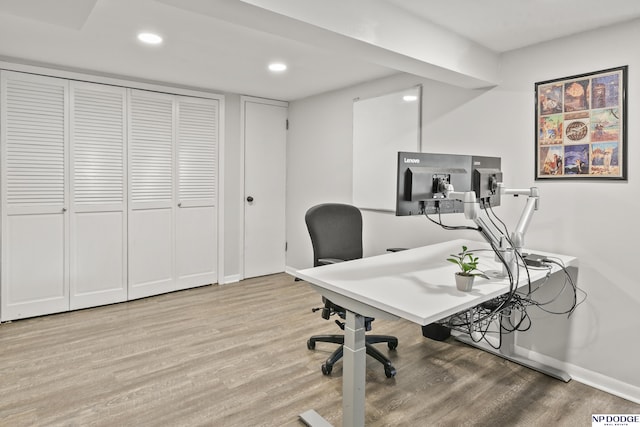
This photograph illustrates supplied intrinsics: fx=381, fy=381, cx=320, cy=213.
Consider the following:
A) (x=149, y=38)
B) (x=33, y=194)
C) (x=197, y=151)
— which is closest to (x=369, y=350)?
(x=149, y=38)

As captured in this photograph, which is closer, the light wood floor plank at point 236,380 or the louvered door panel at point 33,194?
the light wood floor plank at point 236,380

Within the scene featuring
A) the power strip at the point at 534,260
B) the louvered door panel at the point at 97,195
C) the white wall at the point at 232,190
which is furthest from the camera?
the white wall at the point at 232,190

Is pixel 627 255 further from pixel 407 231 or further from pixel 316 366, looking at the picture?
pixel 316 366

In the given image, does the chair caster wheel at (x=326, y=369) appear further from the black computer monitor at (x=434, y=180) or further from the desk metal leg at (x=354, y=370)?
the black computer monitor at (x=434, y=180)

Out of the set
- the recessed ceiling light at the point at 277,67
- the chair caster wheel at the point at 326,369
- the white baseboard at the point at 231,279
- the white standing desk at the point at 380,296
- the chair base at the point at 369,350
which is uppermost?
the recessed ceiling light at the point at 277,67

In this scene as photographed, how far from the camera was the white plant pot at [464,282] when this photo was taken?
175cm

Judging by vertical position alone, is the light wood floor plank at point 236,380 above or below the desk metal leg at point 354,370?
below

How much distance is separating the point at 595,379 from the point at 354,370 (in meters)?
1.81

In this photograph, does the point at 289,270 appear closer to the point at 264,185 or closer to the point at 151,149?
the point at 264,185

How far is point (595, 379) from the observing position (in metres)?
2.46

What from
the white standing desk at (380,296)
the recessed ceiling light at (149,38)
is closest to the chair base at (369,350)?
the white standing desk at (380,296)

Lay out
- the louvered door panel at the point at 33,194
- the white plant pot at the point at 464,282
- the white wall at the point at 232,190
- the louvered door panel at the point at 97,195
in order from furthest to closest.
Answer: the white wall at the point at 232,190
the louvered door panel at the point at 97,195
the louvered door panel at the point at 33,194
the white plant pot at the point at 464,282

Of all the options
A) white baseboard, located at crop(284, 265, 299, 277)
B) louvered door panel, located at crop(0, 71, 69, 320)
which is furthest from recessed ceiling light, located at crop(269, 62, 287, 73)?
white baseboard, located at crop(284, 265, 299, 277)

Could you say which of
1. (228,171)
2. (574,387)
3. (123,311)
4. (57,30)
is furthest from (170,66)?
(574,387)
